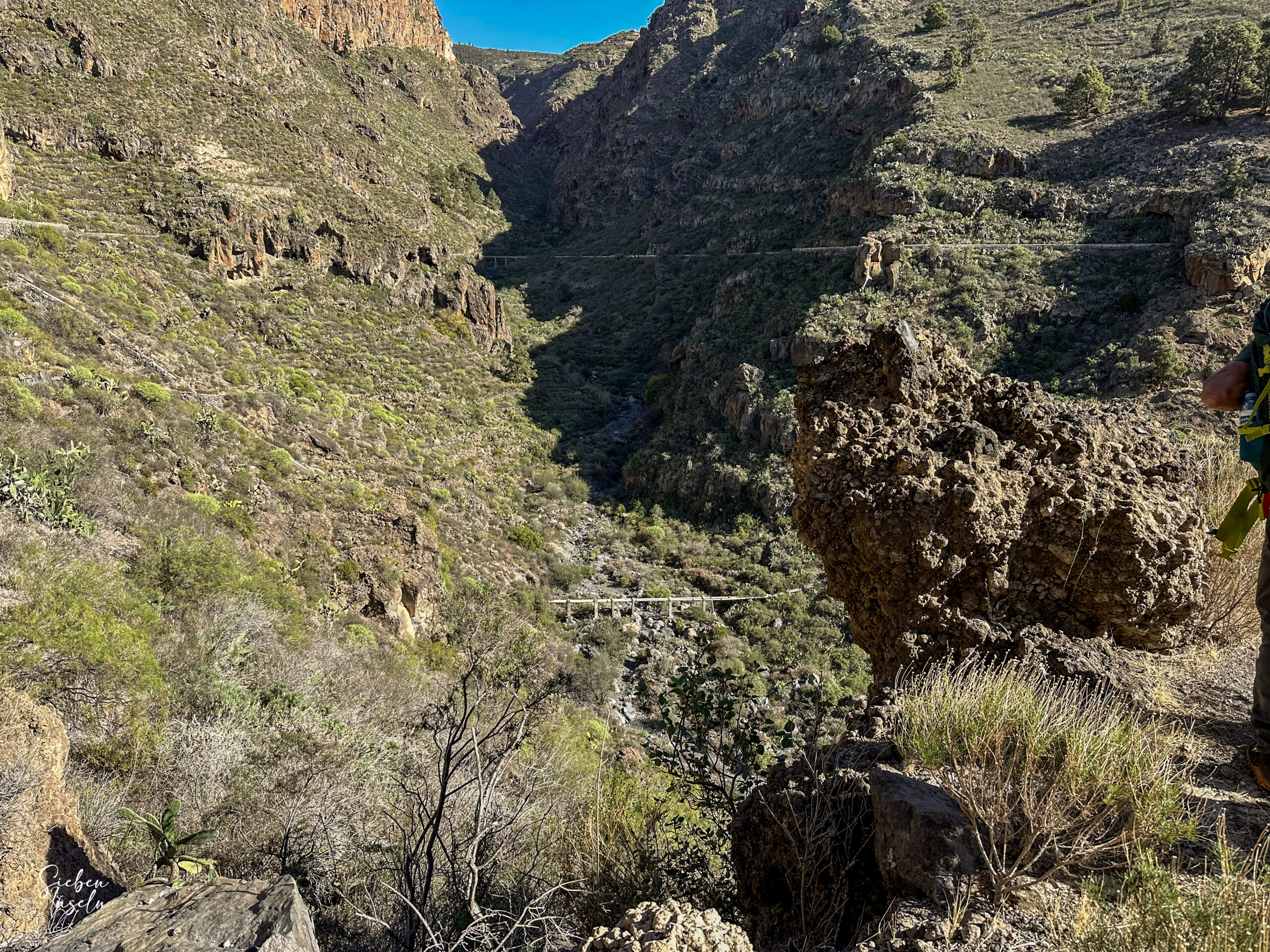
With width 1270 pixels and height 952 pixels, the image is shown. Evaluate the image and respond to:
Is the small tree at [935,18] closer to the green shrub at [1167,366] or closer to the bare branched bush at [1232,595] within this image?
the green shrub at [1167,366]

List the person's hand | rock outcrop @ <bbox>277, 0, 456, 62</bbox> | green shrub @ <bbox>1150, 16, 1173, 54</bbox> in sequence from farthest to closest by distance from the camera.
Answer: rock outcrop @ <bbox>277, 0, 456, 62</bbox>
green shrub @ <bbox>1150, 16, 1173, 54</bbox>
the person's hand

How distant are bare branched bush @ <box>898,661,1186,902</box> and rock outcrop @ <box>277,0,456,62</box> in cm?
6871

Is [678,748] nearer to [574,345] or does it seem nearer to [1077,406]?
[1077,406]

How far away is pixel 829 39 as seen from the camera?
43.2m

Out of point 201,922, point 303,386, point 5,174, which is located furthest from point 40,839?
point 5,174

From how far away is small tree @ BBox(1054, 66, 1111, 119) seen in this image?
2616cm

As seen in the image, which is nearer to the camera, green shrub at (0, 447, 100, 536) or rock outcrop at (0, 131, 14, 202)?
green shrub at (0, 447, 100, 536)

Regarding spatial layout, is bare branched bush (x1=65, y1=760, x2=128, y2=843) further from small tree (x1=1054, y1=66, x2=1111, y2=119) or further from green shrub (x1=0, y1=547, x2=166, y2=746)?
small tree (x1=1054, y1=66, x2=1111, y2=119)

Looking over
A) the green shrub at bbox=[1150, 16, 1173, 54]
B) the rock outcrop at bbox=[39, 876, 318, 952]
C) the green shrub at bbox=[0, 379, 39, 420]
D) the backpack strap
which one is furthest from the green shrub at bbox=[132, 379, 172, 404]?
the green shrub at bbox=[1150, 16, 1173, 54]

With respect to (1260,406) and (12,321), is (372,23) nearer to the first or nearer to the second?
(12,321)

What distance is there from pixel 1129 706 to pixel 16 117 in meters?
34.2

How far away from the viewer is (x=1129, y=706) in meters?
2.68

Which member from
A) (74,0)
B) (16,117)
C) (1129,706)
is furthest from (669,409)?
(74,0)

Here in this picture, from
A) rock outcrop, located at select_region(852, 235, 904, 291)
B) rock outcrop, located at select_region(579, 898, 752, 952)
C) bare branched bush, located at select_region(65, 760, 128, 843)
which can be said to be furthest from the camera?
rock outcrop, located at select_region(852, 235, 904, 291)
